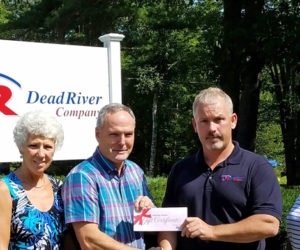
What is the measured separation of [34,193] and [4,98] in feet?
10.6

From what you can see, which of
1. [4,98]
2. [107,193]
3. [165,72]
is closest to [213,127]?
[107,193]

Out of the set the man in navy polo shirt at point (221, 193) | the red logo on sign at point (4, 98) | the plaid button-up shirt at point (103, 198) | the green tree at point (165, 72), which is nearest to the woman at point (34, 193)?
the plaid button-up shirt at point (103, 198)

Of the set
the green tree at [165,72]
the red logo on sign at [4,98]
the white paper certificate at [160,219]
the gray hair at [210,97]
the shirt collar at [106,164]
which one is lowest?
the white paper certificate at [160,219]

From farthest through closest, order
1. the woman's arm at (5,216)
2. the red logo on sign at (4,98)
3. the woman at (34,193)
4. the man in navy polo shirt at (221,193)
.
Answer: the red logo on sign at (4,98) < the man in navy polo shirt at (221,193) < the woman at (34,193) < the woman's arm at (5,216)

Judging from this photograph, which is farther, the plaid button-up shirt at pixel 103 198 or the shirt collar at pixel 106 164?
the shirt collar at pixel 106 164

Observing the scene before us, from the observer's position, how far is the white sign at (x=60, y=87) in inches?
223

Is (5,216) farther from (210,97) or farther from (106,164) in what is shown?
(210,97)

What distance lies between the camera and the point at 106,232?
2668mm

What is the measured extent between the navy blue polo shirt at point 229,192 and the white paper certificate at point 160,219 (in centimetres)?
17

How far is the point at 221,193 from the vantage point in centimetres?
279

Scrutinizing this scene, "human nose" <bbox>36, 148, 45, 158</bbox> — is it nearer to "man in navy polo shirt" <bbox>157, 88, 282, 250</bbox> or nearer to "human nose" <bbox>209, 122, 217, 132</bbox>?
"man in navy polo shirt" <bbox>157, 88, 282, 250</bbox>

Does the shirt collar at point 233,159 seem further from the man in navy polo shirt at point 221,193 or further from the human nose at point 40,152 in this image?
the human nose at point 40,152

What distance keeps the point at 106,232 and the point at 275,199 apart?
1.05 m

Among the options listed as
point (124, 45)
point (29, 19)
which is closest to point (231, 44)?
point (29, 19)
